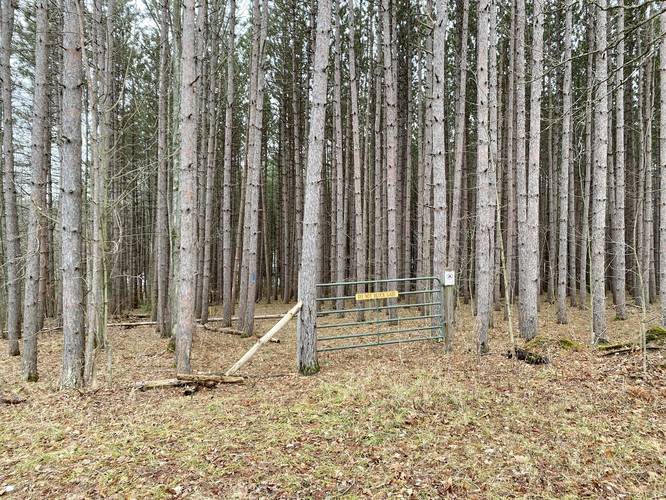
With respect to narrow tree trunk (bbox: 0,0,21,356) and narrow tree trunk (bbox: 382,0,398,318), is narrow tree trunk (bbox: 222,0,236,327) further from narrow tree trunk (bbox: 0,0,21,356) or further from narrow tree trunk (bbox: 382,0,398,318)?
narrow tree trunk (bbox: 0,0,21,356)

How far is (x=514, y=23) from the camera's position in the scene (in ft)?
31.9

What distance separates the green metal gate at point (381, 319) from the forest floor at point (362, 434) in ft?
3.03

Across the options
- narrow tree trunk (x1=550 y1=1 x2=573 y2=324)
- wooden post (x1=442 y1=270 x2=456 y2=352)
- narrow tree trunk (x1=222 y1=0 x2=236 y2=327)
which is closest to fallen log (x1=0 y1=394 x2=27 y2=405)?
narrow tree trunk (x1=222 y1=0 x2=236 y2=327)

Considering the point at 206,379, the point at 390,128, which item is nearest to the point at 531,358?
the point at 206,379

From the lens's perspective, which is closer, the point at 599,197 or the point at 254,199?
the point at 599,197

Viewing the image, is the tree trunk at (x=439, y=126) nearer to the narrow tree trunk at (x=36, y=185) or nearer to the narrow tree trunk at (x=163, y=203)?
A: the narrow tree trunk at (x=163, y=203)

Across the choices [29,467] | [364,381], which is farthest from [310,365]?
[29,467]

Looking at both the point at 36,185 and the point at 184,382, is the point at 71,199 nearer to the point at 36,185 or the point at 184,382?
the point at 36,185

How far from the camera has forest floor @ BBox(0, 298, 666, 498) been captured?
3123mm

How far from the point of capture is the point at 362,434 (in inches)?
154

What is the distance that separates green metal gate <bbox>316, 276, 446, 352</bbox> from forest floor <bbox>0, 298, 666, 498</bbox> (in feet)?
3.03

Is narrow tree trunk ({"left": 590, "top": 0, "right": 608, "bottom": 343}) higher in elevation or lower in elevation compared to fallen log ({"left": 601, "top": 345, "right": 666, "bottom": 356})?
higher

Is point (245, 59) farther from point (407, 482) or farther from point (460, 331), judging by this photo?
point (407, 482)

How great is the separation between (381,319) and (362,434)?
8.74 meters
